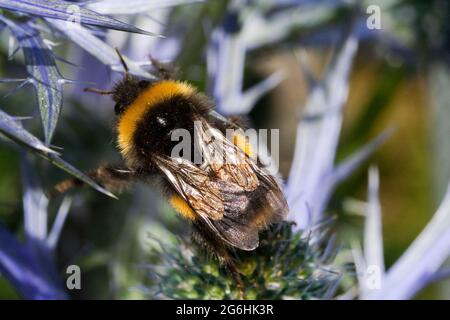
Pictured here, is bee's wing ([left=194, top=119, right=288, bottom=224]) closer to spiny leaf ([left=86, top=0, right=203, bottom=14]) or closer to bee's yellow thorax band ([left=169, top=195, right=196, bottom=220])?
bee's yellow thorax band ([left=169, top=195, right=196, bottom=220])

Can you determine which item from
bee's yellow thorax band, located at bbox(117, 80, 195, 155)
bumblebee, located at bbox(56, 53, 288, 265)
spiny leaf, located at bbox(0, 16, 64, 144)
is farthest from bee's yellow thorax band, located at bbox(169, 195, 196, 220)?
spiny leaf, located at bbox(0, 16, 64, 144)

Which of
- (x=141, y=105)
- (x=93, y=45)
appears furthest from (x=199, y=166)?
(x=93, y=45)

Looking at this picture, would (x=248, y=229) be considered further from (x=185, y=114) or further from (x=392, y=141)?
(x=392, y=141)

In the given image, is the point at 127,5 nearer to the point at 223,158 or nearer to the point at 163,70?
the point at 163,70

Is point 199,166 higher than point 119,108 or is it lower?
lower

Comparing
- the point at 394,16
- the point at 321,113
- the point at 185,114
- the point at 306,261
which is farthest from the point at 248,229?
the point at 394,16

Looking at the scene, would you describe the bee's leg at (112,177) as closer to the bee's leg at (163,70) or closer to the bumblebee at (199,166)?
the bumblebee at (199,166)
